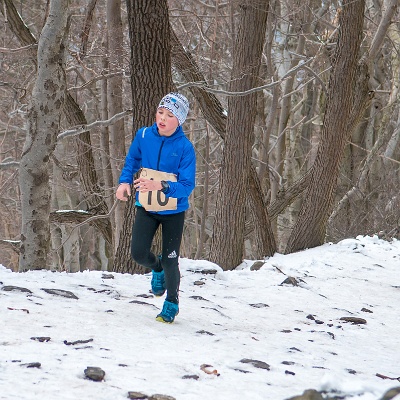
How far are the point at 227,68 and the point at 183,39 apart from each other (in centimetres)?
117

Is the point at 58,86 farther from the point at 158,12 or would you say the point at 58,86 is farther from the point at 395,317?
the point at 395,317

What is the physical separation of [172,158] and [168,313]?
1.06 metres

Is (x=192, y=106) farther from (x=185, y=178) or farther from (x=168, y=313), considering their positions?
(x=168, y=313)

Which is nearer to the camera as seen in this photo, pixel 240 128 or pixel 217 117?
pixel 240 128

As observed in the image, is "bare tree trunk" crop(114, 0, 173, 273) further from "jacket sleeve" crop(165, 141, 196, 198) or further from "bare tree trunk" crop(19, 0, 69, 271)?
"jacket sleeve" crop(165, 141, 196, 198)

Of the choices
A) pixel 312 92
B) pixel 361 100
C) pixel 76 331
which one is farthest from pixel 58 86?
pixel 312 92

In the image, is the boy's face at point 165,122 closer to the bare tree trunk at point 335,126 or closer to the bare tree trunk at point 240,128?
the bare tree trunk at point 240,128

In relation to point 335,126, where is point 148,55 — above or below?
above

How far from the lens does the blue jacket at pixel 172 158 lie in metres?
4.15

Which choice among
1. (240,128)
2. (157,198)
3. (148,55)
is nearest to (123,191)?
(157,198)

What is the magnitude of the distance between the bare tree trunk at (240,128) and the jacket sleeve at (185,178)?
14.9 ft

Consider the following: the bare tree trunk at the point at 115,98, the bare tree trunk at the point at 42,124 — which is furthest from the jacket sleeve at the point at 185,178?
the bare tree trunk at the point at 115,98

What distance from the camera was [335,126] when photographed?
9.22 m

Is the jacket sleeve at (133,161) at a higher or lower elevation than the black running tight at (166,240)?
higher
